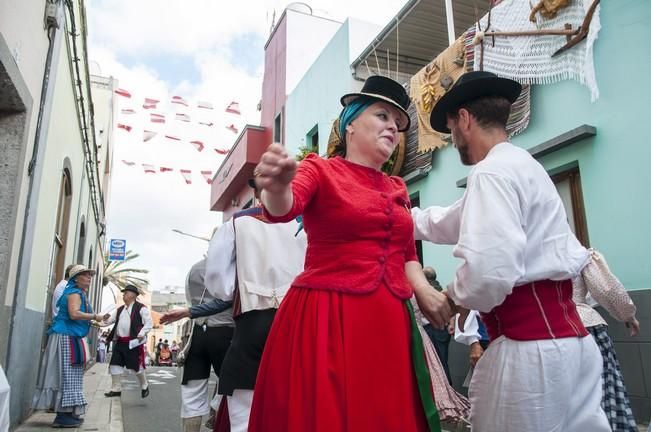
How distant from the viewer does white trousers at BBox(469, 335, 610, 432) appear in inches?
70.0

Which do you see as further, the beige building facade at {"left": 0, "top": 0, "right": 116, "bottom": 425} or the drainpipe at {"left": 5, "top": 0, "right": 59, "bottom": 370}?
the drainpipe at {"left": 5, "top": 0, "right": 59, "bottom": 370}

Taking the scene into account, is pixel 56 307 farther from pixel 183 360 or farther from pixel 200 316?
pixel 200 316

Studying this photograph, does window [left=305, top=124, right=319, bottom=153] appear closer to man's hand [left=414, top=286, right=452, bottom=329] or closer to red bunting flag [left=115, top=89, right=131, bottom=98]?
red bunting flag [left=115, top=89, right=131, bottom=98]

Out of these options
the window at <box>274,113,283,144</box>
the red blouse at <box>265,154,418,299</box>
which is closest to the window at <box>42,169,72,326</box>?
the red blouse at <box>265,154,418,299</box>

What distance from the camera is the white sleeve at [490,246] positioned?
1.73 meters

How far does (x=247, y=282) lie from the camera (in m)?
3.27

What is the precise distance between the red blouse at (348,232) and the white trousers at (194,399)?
2721 millimetres

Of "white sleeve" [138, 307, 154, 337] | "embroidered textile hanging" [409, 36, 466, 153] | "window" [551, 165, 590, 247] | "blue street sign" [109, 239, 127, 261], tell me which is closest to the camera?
"window" [551, 165, 590, 247]

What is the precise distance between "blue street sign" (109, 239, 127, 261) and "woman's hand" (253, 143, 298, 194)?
24.7 meters

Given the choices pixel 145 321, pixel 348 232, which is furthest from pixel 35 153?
pixel 145 321

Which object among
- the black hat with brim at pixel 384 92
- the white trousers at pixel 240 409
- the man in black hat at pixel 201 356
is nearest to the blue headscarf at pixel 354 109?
the black hat with brim at pixel 384 92

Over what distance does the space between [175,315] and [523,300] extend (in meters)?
2.85

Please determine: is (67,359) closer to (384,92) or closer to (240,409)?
(240,409)

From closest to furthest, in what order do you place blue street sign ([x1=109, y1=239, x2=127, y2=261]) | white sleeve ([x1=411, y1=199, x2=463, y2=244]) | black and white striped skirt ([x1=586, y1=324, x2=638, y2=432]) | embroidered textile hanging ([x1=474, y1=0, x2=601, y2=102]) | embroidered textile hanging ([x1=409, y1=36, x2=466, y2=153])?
white sleeve ([x1=411, y1=199, x2=463, y2=244])
black and white striped skirt ([x1=586, y1=324, x2=638, y2=432])
embroidered textile hanging ([x1=474, y1=0, x2=601, y2=102])
embroidered textile hanging ([x1=409, y1=36, x2=466, y2=153])
blue street sign ([x1=109, y1=239, x2=127, y2=261])
